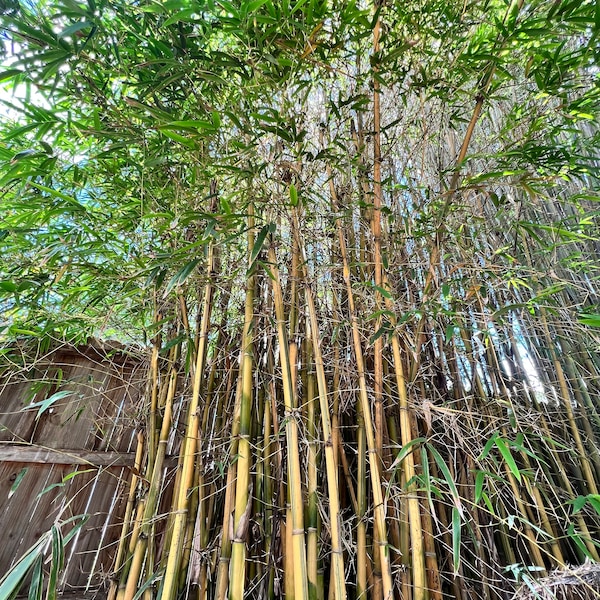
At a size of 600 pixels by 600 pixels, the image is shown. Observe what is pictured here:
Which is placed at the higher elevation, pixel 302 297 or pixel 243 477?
pixel 302 297

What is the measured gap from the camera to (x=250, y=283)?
3.67ft

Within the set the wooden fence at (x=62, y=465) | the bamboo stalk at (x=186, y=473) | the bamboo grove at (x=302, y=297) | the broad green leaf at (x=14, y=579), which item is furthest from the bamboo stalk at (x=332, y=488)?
the wooden fence at (x=62, y=465)

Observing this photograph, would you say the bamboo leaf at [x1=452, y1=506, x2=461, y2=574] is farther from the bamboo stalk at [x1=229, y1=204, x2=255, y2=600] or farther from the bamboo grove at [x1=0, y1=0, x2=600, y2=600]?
the bamboo stalk at [x1=229, y1=204, x2=255, y2=600]

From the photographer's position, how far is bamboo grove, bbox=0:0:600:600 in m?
0.94

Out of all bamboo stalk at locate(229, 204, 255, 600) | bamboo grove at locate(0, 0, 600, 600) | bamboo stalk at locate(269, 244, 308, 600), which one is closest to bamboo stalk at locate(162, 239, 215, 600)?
bamboo grove at locate(0, 0, 600, 600)

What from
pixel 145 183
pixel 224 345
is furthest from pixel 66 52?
pixel 224 345

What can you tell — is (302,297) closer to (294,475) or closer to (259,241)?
(259,241)

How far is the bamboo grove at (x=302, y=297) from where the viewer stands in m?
0.94

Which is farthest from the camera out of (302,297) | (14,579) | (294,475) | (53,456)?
(53,456)

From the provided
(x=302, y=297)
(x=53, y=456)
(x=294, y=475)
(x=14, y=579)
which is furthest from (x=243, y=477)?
(x=53, y=456)

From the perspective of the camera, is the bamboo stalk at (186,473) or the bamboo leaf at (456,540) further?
the bamboo stalk at (186,473)

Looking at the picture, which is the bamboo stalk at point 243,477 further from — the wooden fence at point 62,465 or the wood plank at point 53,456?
the wood plank at point 53,456

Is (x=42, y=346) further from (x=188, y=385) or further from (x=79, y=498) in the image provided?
(x=79, y=498)

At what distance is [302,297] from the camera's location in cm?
124
